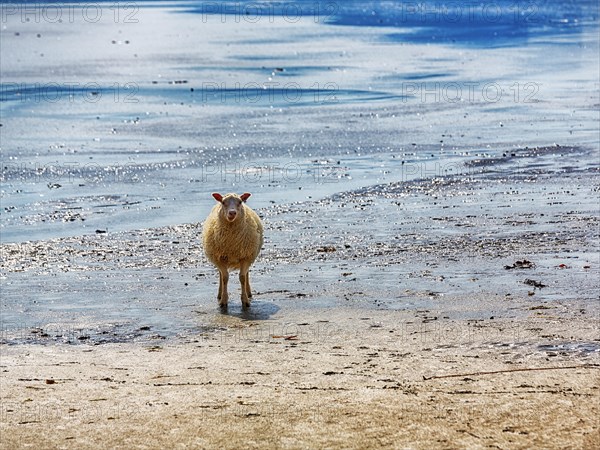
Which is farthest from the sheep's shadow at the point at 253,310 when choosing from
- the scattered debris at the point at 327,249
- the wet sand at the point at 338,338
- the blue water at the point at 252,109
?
the blue water at the point at 252,109

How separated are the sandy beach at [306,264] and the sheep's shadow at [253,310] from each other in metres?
0.03

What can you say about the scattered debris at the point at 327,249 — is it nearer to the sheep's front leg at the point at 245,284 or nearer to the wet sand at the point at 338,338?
the wet sand at the point at 338,338

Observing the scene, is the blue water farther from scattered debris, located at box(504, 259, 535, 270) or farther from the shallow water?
scattered debris, located at box(504, 259, 535, 270)

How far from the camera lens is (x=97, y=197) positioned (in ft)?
51.5

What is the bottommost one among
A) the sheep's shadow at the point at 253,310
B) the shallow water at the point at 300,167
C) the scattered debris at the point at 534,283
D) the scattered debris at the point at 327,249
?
the sheep's shadow at the point at 253,310

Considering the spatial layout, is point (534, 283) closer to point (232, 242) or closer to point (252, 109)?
point (232, 242)

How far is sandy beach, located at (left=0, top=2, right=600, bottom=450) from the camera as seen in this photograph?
7383 mm

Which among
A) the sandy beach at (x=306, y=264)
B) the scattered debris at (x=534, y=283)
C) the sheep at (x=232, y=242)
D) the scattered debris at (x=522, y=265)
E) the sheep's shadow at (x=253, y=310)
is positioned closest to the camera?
the sandy beach at (x=306, y=264)

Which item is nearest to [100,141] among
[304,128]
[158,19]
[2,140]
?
[2,140]

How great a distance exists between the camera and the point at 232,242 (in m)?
11.2

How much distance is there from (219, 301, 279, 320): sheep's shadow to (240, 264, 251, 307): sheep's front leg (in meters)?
0.06

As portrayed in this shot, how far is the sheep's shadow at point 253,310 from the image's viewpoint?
1062 cm

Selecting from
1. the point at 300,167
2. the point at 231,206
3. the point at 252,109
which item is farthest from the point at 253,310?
the point at 252,109

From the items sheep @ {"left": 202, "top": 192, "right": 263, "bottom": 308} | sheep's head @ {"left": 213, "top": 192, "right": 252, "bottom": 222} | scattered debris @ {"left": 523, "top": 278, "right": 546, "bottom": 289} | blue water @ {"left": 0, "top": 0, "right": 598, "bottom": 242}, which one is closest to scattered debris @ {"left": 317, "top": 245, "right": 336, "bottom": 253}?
sheep @ {"left": 202, "top": 192, "right": 263, "bottom": 308}
